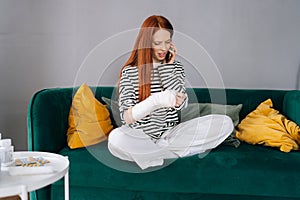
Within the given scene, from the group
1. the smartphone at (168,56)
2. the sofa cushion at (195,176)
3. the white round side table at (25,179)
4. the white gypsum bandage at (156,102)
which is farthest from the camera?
the smartphone at (168,56)

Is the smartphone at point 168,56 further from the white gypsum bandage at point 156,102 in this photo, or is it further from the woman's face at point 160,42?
the white gypsum bandage at point 156,102

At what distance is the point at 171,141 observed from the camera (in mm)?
1730

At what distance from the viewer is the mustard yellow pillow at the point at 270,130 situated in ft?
6.08

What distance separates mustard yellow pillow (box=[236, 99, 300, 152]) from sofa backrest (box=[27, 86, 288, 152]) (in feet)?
0.48

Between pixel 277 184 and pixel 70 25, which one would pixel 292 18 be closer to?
pixel 277 184

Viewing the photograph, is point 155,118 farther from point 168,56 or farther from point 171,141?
point 168,56

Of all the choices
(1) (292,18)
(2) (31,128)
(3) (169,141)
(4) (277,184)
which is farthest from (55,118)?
(1) (292,18)

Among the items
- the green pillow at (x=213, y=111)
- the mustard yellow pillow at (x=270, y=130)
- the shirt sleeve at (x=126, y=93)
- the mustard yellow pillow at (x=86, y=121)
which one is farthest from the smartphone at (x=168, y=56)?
the mustard yellow pillow at (x=270, y=130)

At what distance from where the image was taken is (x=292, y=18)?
2447 millimetres

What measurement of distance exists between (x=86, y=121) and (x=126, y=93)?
0.33 m

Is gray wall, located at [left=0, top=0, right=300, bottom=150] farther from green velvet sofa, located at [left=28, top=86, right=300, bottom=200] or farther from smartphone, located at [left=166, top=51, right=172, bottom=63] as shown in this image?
green velvet sofa, located at [left=28, top=86, right=300, bottom=200]

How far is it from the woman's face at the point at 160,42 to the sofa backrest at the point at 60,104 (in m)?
0.44

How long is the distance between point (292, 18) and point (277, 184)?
1.28 m

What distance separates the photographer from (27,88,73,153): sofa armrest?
5.76 ft
